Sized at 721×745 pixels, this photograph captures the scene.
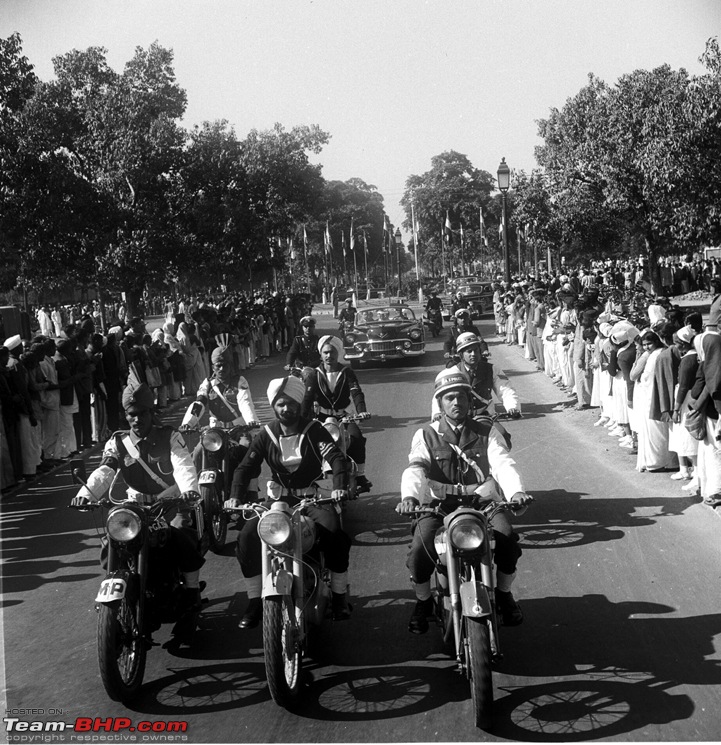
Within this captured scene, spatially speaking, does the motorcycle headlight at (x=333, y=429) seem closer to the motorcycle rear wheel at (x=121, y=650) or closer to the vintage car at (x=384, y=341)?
the motorcycle rear wheel at (x=121, y=650)

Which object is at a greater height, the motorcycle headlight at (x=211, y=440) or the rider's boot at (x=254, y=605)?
the motorcycle headlight at (x=211, y=440)

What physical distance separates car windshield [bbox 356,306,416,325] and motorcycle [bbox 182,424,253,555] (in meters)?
17.5

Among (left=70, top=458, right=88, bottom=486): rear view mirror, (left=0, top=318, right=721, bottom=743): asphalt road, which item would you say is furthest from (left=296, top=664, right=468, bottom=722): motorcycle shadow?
(left=70, top=458, right=88, bottom=486): rear view mirror

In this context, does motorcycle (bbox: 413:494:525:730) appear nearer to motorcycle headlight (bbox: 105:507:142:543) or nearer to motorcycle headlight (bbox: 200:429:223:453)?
motorcycle headlight (bbox: 105:507:142:543)

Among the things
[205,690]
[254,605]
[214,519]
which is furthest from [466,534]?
[214,519]

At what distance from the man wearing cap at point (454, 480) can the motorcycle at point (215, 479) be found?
8.51 feet

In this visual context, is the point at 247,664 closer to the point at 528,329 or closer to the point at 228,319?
the point at 528,329

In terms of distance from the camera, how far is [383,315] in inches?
1054

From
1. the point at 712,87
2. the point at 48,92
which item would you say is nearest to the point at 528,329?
the point at 712,87

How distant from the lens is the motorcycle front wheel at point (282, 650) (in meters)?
5.07

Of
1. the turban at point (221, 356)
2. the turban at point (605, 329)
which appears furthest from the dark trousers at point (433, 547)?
the turban at point (605, 329)

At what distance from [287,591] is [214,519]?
332 cm

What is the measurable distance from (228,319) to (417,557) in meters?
20.8

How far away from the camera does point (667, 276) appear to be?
154 ft
